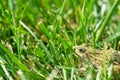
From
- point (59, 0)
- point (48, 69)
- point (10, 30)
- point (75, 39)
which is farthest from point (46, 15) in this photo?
point (48, 69)

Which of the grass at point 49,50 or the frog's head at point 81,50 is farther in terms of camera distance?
the frog's head at point 81,50

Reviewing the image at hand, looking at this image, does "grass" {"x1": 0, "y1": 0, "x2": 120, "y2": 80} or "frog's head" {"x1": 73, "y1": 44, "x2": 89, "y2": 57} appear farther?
"frog's head" {"x1": 73, "y1": 44, "x2": 89, "y2": 57}

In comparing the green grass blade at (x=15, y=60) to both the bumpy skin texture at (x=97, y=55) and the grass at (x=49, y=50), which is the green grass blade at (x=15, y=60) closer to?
the grass at (x=49, y=50)

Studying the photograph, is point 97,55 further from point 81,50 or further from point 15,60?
point 15,60

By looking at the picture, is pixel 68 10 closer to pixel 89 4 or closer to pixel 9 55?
pixel 89 4

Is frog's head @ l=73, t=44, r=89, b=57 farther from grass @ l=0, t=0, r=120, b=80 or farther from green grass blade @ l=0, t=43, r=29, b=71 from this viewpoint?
green grass blade @ l=0, t=43, r=29, b=71

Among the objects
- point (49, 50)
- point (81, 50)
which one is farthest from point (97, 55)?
point (49, 50)

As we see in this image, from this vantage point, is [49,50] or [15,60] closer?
[15,60]

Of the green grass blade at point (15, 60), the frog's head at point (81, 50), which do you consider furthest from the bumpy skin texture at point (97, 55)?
the green grass blade at point (15, 60)

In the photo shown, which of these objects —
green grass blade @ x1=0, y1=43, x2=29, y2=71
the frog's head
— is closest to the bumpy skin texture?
the frog's head
